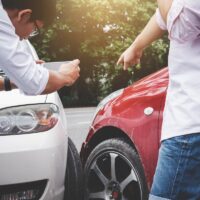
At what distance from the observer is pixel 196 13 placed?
2.02 m

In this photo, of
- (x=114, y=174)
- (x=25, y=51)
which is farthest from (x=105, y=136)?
(x=25, y=51)

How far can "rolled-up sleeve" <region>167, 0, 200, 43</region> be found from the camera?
2020mm

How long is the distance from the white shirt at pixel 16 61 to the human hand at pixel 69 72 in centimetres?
24

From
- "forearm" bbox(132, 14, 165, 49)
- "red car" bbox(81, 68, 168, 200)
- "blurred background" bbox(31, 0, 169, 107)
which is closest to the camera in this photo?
"forearm" bbox(132, 14, 165, 49)

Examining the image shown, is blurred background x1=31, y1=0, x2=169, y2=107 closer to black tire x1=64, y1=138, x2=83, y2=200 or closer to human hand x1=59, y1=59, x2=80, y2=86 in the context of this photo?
black tire x1=64, y1=138, x2=83, y2=200

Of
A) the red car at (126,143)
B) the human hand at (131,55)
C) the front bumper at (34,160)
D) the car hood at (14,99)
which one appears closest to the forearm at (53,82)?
the human hand at (131,55)

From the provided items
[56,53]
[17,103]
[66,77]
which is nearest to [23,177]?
[17,103]

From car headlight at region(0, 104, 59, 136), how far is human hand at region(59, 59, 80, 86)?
3.33 feet

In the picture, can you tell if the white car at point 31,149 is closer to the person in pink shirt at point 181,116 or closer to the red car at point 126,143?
the red car at point 126,143

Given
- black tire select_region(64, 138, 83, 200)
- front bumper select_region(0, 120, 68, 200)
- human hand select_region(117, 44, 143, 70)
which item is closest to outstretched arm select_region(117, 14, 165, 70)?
human hand select_region(117, 44, 143, 70)

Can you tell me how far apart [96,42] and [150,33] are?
33.1 metres

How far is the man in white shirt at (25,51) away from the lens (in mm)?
2293

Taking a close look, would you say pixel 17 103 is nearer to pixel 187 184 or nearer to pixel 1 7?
pixel 1 7

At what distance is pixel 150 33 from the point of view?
2463 millimetres
